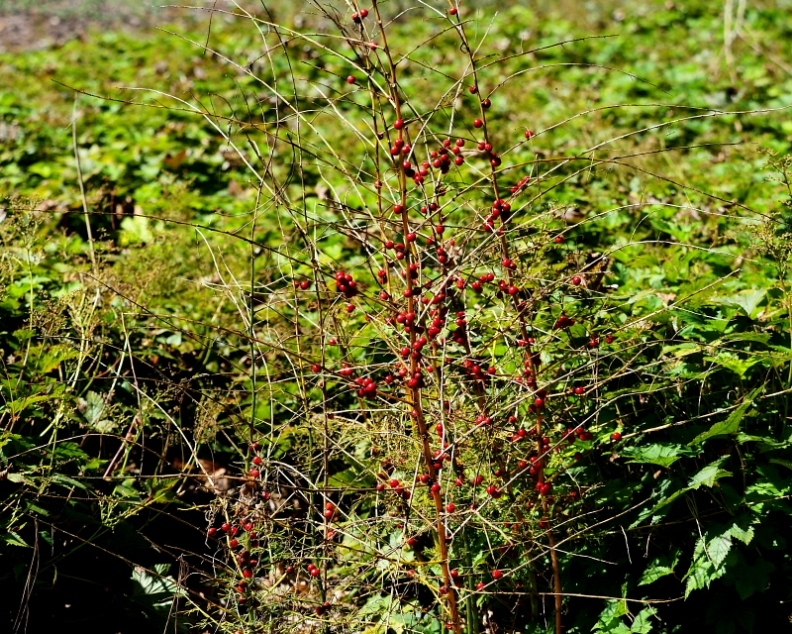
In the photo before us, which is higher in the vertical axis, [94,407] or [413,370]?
[413,370]

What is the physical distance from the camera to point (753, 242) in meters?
2.58

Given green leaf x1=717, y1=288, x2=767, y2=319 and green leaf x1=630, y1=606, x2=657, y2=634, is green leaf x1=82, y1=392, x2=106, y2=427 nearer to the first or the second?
green leaf x1=630, y1=606, x2=657, y2=634

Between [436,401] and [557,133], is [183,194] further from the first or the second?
[557,133]

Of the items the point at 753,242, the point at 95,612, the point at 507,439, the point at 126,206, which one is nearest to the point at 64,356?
the point at 95,612

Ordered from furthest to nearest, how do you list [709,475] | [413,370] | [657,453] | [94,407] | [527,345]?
1. [94,407]
2. [657,453]
3. [709,475]
4. [527,345]
5. [413,370]

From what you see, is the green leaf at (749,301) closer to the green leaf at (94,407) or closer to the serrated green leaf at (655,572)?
the serrated green leaf at (655,572)

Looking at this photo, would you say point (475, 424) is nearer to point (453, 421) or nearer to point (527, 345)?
point (453, 421)

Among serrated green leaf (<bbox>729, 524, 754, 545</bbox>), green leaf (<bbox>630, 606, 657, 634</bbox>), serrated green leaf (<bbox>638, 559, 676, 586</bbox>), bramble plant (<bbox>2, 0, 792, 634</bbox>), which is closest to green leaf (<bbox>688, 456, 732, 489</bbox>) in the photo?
bramble plant (<bbox>2, 0, 792, 634</bbox>)

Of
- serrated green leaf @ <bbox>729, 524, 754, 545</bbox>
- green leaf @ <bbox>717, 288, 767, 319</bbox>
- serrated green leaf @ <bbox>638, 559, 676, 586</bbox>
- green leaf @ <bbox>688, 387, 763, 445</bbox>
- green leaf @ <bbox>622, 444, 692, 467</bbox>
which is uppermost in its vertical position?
green leaf @ <bbox>717, 288, 767, 319</bbox>

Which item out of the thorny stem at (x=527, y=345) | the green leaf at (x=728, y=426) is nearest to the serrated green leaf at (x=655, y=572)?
the thorny stem at (x=527, y=345)

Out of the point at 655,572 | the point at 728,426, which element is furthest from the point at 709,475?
the point at 655,572

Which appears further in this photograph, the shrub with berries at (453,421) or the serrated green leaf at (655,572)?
the serrated green leaf at (655,572)

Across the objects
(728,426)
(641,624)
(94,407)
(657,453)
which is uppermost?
(728,426)

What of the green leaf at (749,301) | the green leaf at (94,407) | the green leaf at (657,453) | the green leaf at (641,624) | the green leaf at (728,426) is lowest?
the green leaf at (641,624)
